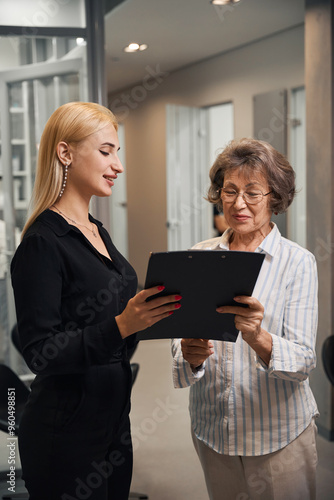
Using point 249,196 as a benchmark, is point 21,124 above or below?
above

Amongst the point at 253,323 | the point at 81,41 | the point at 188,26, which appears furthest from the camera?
the point at 188,26

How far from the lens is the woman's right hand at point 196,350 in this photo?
5.20 feet

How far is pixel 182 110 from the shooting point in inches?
273

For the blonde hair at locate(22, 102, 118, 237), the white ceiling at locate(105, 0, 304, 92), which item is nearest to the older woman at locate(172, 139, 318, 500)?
the blonde hair at locate(22, 102, 118, 237)

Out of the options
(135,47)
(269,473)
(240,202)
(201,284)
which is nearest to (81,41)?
(240,202)

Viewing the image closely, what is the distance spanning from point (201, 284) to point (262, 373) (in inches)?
18.5

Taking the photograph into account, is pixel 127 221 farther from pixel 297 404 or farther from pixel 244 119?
pixel 297 404

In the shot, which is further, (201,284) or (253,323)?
(253,323)

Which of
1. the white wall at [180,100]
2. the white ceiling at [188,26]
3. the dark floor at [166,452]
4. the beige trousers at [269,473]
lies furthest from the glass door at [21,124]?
the white wall at [180,100]

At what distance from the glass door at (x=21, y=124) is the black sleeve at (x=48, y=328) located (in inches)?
70.0

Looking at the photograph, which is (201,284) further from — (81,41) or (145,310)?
(81,41)

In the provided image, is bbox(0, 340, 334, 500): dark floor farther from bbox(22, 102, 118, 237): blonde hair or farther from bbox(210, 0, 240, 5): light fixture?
bbox(210, 0, 240, 5): light fixture

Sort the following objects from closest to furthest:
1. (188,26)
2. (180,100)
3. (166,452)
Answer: (166,452) → (188,26) → (180,100)

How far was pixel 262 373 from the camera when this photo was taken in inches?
64.8
